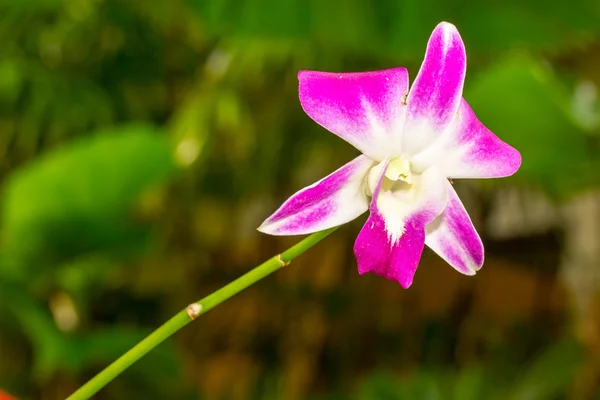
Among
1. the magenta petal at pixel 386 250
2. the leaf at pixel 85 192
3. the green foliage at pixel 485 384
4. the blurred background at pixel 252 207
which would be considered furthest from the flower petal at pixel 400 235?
the green foliage at pixel 485 384

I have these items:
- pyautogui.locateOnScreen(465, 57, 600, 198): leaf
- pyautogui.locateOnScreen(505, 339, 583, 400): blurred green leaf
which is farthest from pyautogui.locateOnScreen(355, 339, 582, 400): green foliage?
pyautogui.locateOnScreen(465, 57, 600, 198): leaf

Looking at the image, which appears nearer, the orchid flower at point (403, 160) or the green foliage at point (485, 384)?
the orchid flower at point (403, 160)

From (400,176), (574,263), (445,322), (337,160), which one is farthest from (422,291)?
(400,176)

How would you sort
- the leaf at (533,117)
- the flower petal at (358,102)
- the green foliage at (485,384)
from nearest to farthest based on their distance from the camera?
1. the flower petal at (358,102)
2. the leaf at (533,117)
3. the green foliage at (485,384)

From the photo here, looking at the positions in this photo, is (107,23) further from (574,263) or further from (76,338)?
(574,263)

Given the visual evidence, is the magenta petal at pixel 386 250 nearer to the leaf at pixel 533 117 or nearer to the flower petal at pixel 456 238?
the flower petal at pixel 456 238

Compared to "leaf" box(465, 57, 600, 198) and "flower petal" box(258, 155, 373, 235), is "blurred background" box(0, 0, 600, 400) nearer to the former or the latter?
"leaf" box(465, 57, 600, 198)

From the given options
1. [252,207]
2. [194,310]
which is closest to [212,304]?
[194,310]
